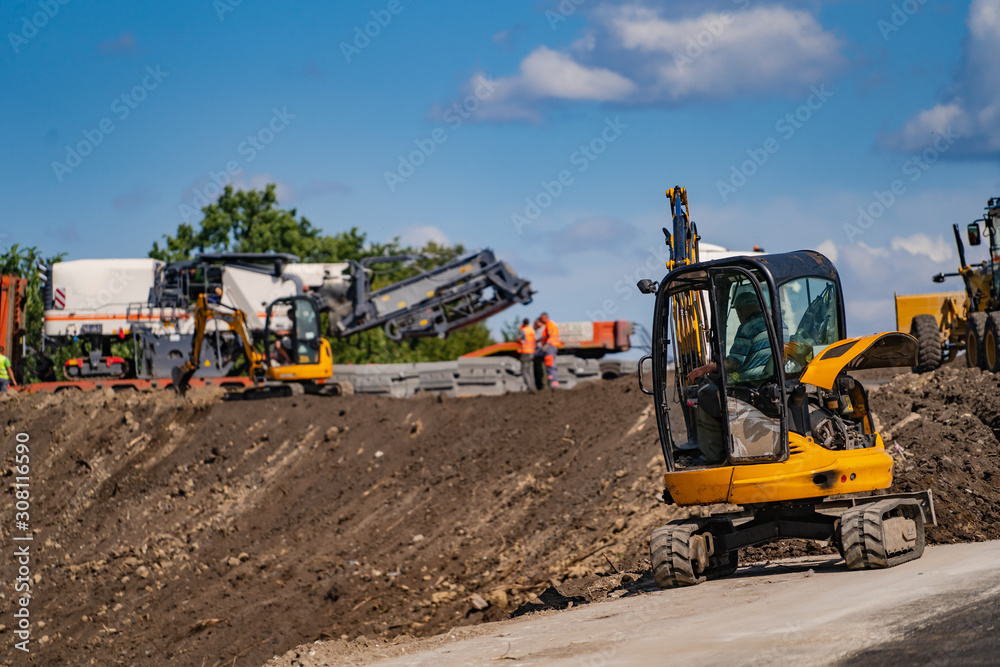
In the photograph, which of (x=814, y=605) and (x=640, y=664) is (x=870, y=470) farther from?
(x=640, y=664)

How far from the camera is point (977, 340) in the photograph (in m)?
15.1

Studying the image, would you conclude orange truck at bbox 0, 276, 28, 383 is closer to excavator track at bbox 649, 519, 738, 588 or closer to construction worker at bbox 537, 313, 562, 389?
construction worker at bbox 537, 313, 562, 389

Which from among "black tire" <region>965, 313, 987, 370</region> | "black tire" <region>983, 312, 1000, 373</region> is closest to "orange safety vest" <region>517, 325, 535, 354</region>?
"black tire" <region>965, 313, 987, 370</region>

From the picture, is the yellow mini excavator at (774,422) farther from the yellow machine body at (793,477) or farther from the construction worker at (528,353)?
the construction worker at (528,353)

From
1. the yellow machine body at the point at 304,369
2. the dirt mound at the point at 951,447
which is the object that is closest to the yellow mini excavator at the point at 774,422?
the dirt mound at the point at 951,447

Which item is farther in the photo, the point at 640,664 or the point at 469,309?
the point at 469,309

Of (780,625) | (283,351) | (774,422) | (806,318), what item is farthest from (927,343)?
(283,351)

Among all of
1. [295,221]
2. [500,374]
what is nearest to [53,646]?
[500,374]

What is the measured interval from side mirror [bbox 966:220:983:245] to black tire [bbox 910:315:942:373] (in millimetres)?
1704

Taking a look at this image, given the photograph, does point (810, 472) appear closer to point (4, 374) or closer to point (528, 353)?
point (528, 353)

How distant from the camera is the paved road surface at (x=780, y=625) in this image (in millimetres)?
5066

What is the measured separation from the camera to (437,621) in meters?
10.6

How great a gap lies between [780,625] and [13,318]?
26.1 metres

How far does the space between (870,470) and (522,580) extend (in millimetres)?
5152
